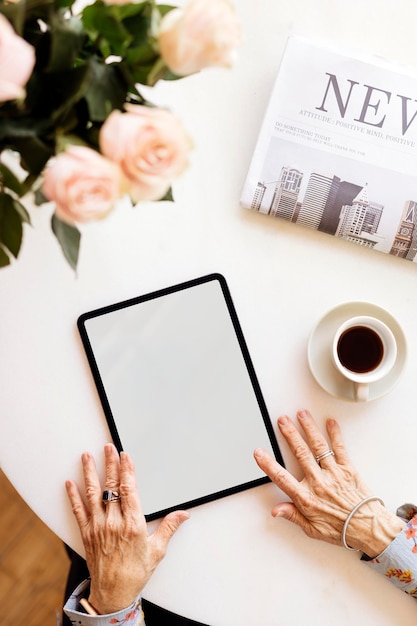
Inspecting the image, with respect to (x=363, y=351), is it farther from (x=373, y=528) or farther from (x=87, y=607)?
(x=87, y=607)

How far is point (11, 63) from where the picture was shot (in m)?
0.42

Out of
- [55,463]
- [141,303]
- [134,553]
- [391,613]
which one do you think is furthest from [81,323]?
[391,613]

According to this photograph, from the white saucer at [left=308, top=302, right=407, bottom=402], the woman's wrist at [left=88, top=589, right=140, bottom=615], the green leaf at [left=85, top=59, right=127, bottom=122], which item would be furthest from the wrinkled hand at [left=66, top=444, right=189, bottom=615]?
the green leaf at [left=85, top=59, right=127, bottom=122]

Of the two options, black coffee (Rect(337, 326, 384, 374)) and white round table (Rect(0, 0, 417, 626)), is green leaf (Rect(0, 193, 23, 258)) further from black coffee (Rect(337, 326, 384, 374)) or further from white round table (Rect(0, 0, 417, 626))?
black coffee (Rect(337, 326, 384, 374))

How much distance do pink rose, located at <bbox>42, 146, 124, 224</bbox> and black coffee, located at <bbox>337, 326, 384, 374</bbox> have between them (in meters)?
0.57

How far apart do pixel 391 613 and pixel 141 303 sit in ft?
1.95

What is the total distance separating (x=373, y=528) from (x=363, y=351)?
27 centimetres

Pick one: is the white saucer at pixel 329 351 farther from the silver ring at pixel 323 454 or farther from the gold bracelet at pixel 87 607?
the gold bracelet at pixel 87 607

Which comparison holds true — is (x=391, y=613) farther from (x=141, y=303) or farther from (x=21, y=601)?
(x=21, y=601)

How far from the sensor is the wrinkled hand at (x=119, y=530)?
0.93 meters

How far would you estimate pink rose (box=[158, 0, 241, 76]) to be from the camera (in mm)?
439

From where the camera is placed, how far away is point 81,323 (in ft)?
3.05

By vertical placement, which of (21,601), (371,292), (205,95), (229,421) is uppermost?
(205,95)

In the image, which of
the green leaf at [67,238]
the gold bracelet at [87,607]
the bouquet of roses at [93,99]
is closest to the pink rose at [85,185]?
the bouquet of roses at [93,99]
